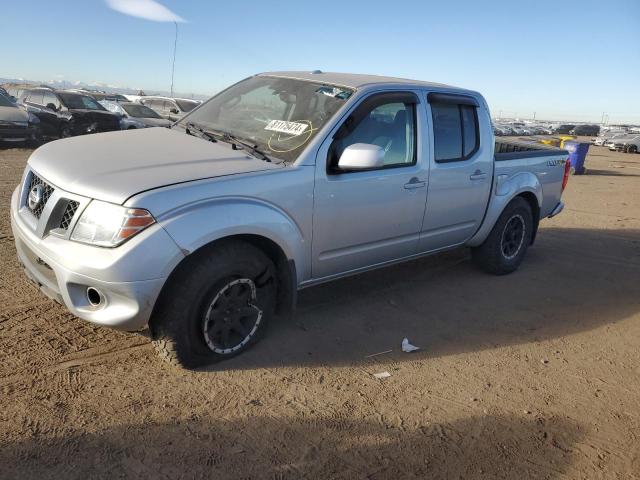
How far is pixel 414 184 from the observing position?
4.22m

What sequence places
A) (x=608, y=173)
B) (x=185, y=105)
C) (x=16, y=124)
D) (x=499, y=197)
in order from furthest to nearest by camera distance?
(x=185, y=105)
(x=608, y=173)
(x=16, y=124)
(x=499, y=197)

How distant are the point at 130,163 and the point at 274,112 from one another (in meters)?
1.29

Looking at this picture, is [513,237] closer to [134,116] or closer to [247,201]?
[247,201]

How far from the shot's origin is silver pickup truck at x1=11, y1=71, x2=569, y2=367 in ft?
9.46

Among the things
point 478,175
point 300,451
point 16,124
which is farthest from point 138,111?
point 300,451

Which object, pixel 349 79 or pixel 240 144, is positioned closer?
pixel 240 144

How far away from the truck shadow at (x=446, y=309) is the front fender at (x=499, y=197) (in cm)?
51

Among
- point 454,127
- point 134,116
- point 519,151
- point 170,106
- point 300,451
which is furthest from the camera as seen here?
point 170,106

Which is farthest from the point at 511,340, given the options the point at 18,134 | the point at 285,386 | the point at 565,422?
the point at 18,134

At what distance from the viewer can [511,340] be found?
419 centimetres

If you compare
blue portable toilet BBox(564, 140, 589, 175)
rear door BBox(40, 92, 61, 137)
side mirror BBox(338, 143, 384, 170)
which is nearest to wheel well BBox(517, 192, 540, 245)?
side mirror BBox(338, 143, 384, 170)

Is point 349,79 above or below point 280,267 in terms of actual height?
above

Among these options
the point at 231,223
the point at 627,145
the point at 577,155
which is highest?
the point at 231,223

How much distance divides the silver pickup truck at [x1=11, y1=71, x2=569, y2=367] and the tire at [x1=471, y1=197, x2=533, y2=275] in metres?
0.49
